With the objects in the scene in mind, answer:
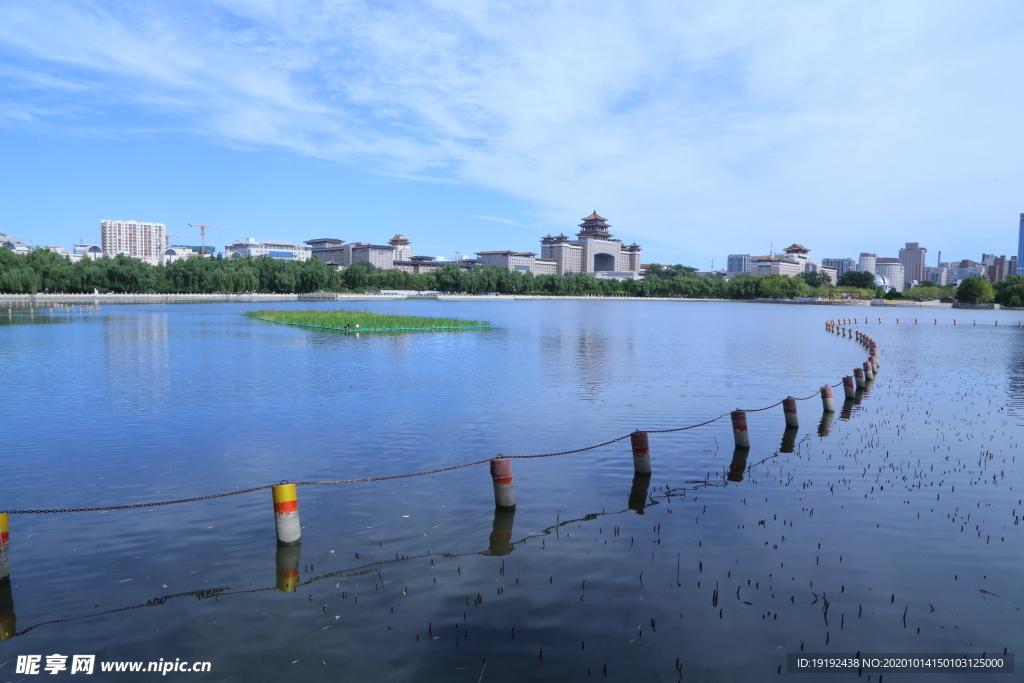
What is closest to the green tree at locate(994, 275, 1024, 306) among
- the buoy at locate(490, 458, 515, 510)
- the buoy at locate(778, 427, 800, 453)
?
the buoy at locate(778, 427, 800, 453)

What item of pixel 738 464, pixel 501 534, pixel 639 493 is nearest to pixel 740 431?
pixel 738 464

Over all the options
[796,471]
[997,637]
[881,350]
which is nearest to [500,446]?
[796,471]

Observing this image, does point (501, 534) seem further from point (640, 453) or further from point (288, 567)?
point (640, 453)

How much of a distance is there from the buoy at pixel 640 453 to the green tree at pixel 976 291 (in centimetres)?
20240

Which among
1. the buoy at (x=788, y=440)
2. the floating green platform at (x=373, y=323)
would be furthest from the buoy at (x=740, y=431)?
the floating green platform at (x=373, y=323)

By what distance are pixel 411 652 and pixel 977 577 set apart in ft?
27.0

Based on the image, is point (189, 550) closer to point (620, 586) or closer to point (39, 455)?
point (620, 586)

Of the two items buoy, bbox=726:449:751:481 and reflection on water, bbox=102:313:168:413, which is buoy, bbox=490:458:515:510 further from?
reflection on water, bbox=102:313:168:413

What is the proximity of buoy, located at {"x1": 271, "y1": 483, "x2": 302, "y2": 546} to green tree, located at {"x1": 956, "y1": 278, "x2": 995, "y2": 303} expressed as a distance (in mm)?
209466

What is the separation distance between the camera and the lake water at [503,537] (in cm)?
823

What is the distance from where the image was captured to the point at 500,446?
17938 mm

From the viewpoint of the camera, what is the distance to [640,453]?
14.8 meters

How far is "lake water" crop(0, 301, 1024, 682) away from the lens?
823 centimetres

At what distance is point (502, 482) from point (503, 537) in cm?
124
